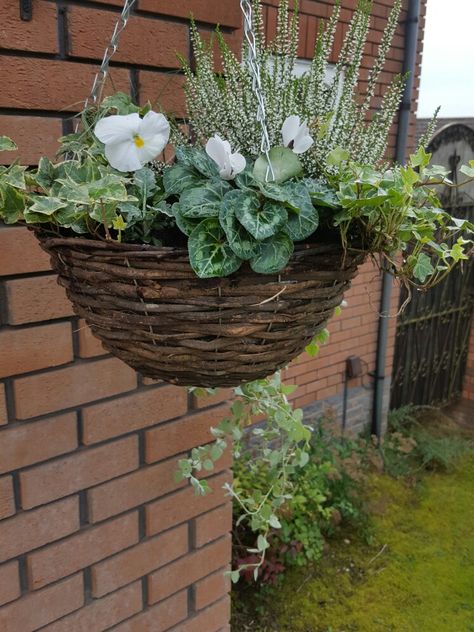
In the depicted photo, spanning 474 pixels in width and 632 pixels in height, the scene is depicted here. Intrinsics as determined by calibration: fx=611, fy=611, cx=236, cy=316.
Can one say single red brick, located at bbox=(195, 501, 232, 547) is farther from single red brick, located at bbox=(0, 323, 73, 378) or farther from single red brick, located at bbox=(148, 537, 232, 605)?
single red brick, located at bbox=(0, 323, 73, 378)

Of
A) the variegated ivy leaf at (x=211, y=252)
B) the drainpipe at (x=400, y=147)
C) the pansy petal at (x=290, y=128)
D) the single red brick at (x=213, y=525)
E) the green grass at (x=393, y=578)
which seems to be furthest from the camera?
the drainpipe at (x=400, y=147)

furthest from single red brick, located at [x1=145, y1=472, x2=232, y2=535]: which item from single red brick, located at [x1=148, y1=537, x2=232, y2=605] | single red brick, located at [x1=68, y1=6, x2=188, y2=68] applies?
single red brick, located at [x1=68, y1=6, x2=188, y2=68]

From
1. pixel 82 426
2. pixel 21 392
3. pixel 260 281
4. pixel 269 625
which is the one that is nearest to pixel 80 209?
pixel 260 281

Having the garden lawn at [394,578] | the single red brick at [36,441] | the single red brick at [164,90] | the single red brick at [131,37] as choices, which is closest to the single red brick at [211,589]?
the single red brick at [36,441]

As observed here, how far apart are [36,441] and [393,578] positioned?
254cm

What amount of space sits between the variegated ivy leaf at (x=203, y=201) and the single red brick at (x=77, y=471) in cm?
83

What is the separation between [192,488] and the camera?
1.69m

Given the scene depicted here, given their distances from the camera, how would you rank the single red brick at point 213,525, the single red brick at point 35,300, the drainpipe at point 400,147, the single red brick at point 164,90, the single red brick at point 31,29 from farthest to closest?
the drainpipe at point 400,147, the single red brick at point 213,525, the single red brick at point 164,90, the single red brick at point 35,300, the single red brick at point 31,29

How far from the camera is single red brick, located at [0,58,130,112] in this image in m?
1.18

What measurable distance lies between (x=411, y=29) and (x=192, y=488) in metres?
3.43

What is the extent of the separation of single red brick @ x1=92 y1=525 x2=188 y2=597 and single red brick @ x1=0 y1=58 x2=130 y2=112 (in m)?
1.08

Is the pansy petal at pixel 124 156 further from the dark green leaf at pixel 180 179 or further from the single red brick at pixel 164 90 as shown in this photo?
the single red brick at pixel 164 90

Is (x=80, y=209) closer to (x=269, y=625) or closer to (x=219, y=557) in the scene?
(x=219, y=557)

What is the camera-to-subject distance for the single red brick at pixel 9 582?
1.34 m
